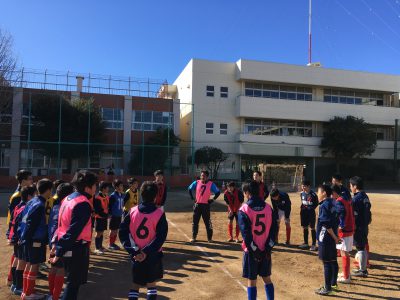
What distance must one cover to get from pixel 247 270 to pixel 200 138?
32.7 m

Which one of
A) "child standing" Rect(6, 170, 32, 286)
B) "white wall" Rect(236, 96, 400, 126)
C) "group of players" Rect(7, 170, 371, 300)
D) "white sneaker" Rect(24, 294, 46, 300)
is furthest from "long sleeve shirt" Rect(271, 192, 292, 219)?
"white wall" Rect(236, 96, 400, 126)

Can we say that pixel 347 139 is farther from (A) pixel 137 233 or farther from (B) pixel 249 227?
(A) pixel 137 233

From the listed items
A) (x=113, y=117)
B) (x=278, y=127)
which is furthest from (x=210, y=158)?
(x=113, y=117)

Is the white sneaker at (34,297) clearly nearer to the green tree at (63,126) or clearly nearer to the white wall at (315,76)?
the green tree at (63,126)

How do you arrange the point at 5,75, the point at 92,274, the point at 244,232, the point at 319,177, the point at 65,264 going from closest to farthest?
the point at 65,264, the point at 244,232, the point at 92,274, the point at 5,75, the point at 319,177

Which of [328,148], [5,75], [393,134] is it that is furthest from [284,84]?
[5,75]

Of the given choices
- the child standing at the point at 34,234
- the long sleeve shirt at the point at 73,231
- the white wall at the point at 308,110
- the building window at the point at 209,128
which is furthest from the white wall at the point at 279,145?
the long sleeve shirt at the point at 73,231

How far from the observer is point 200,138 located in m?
37.6

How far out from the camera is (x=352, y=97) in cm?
4291

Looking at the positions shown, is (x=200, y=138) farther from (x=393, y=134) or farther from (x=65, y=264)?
(x=65, y=264)

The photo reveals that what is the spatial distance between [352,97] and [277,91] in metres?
9.55

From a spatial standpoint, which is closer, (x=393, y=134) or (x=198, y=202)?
(x=198, y=202)

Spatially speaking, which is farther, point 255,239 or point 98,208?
point 98,208

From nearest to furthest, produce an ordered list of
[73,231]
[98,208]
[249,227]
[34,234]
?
[73,231]
[249,227]
[34,234]
[98,208]
